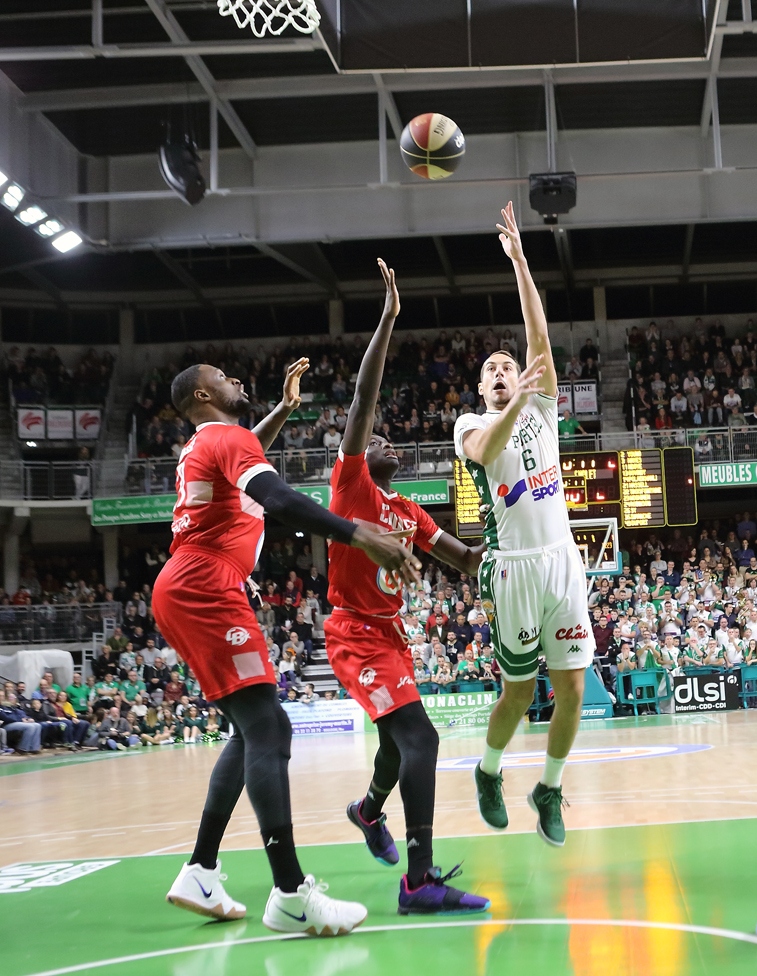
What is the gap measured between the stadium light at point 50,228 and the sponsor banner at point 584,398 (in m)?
14.3

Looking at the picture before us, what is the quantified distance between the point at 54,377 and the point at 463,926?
2952 cm

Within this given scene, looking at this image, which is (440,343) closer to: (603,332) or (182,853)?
(603,332)

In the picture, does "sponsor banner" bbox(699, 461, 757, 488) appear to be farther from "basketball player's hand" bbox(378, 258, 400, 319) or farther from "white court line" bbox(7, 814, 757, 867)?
"basketball player's hand" bbox(378, 258, 400, 319)

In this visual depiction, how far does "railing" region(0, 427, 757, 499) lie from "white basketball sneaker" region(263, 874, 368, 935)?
20.9 meters

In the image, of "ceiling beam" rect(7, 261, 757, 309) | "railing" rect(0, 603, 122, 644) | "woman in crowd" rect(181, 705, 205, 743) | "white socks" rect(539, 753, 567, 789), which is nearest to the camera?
"white socks" rect(539, 753, 567, 789)

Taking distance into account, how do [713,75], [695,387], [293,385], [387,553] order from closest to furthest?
[387,553] → [293,385] → [713,75] → [695,387]

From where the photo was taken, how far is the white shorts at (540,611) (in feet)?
17.4

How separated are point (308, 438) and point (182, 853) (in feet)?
70.6

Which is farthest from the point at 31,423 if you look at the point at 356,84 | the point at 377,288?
the point at 356,84

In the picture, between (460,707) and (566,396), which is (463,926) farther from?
(566,396)

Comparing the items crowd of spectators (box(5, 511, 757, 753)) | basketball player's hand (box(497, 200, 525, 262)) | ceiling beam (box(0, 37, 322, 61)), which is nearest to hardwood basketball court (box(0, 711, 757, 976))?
basketball player's hand (box(497, 200, 525, 262))

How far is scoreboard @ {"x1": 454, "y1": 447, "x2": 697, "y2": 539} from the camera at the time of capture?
21.5 meters

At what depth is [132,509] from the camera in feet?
91.4

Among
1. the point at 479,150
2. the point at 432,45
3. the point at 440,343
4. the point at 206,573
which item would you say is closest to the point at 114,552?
the point at 440,343
